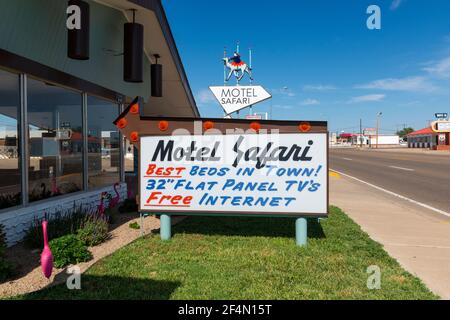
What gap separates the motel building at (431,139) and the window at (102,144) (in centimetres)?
6902

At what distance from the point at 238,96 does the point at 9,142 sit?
8889 mm

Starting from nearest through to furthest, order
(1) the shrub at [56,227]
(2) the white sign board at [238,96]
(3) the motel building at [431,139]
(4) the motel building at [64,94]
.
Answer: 1. (1) the shrub at [56,227]
2. (4) the motel building at [64,94]
3. (2) the white sign board at [238,96]
4. (3) the motel building at [431,139]

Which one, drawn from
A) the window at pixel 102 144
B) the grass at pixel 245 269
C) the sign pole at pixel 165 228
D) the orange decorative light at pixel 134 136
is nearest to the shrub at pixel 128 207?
the window at pixel 102 144

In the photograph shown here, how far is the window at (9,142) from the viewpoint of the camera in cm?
607

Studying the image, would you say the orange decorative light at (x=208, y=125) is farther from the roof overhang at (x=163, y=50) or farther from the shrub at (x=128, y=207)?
the shrub at (x=128, y=207)

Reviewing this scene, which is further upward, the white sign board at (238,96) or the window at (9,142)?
the white sign board at (238,96)

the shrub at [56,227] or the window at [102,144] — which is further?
the window at [102,144]

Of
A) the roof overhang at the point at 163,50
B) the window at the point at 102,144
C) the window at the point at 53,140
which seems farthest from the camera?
the window at the point at 102,144

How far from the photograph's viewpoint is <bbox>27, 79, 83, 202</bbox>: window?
Result: 664cm

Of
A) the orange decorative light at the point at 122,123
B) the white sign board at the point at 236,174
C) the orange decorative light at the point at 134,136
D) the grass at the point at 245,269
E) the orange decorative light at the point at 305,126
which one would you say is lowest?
the grass at the point at 245,269

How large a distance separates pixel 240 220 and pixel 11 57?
Answer: 5012 millimetres

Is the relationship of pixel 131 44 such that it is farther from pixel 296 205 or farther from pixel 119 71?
pixel 296 205

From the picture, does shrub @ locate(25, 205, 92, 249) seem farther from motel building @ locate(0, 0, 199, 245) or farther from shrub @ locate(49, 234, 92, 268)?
shrub @ locate(49, 234, 92, 268)

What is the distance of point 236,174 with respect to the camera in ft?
19.3
